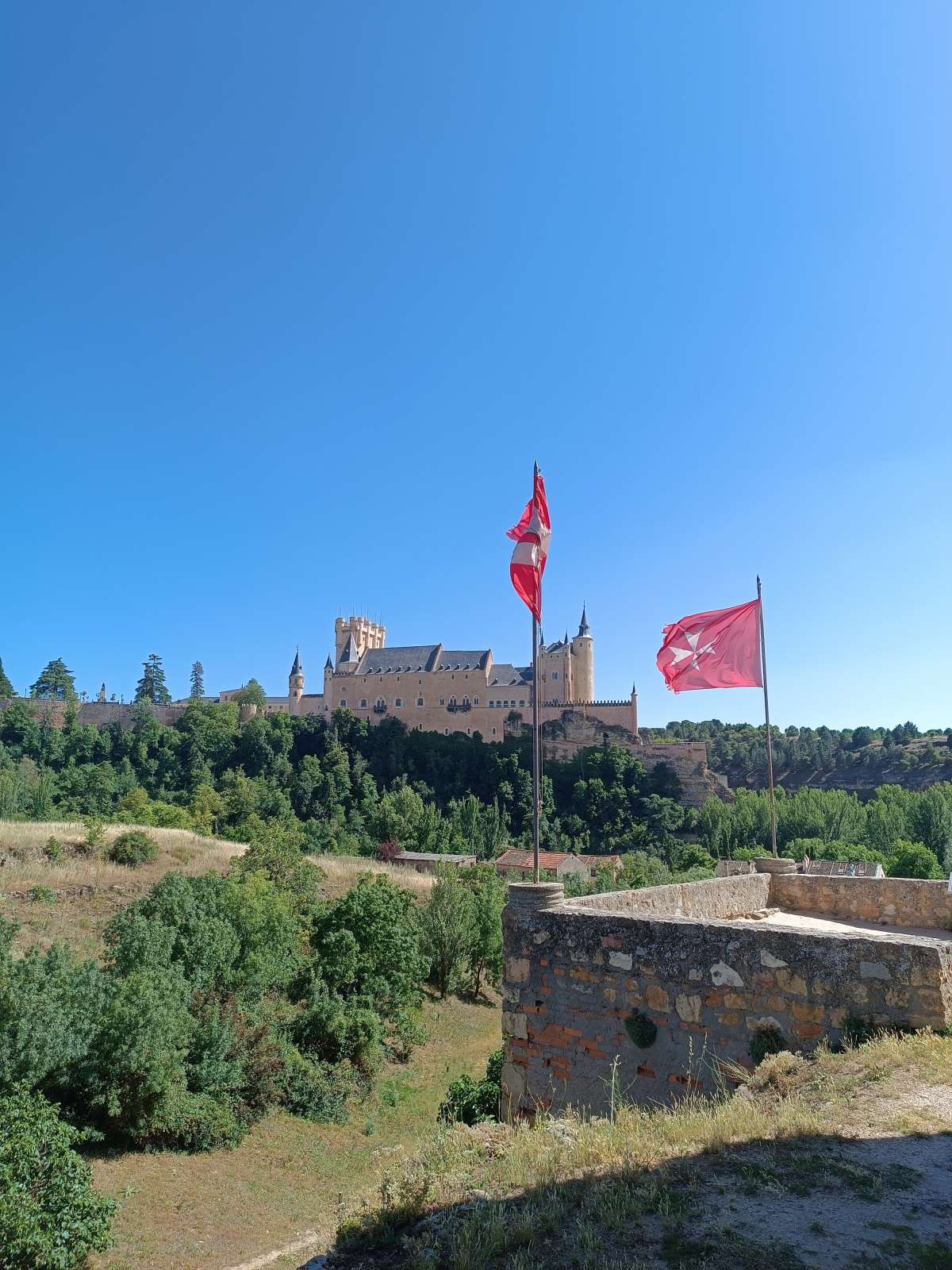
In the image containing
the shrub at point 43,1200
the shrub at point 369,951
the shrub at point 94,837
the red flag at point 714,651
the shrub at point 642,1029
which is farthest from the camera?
the shrub at point 94,837

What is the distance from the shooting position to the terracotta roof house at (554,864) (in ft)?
177

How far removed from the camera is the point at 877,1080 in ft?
16.2

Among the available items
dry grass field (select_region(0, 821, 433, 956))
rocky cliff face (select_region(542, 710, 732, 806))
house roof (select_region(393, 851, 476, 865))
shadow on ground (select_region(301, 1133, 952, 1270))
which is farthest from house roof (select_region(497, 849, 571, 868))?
shadow on ground (select_region(301, 1133, 952, 1270))

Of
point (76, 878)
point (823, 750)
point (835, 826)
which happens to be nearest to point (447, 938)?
point (76, 878)

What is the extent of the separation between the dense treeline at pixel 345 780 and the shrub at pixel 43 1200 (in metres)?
52.9

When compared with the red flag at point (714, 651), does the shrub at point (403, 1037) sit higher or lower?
lower

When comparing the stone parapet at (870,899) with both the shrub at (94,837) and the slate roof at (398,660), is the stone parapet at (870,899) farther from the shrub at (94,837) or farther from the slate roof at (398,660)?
the slate roof at (398,660)

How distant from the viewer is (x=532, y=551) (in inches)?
A: 368

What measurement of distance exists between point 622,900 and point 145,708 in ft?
301

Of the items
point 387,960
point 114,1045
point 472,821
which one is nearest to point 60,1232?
point 114,1045

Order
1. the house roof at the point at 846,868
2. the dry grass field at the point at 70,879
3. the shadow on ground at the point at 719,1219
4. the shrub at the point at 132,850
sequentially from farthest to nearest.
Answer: the shrub at the point at 132,850 → the house roof at the point at 846,868 → the dry grass field at the point at 70,879 → the shadow on ground at the point at 719,1219

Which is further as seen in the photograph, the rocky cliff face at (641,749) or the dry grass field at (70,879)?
the rocky cliff face at (641,749)

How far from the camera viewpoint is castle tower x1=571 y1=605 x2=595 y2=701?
92375 millimetres

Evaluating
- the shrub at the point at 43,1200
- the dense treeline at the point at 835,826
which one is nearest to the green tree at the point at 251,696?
the dense treeline at the point at 835,826
